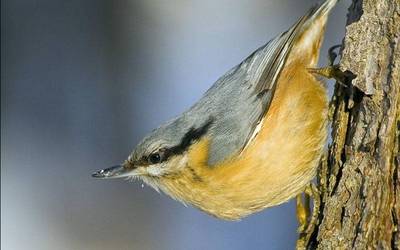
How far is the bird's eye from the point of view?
3775mm

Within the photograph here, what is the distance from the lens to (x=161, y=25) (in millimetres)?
6602

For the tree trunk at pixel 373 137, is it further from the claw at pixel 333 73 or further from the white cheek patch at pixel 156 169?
the white cheek patch at pixel 156 169

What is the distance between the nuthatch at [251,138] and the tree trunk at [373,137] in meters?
0.47

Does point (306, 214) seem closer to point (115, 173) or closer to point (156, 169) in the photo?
point (156, 169)

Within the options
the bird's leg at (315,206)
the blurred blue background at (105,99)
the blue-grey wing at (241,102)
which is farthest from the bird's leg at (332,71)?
the blurred blue background at (105,99)

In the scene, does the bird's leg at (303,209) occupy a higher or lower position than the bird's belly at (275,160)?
lower

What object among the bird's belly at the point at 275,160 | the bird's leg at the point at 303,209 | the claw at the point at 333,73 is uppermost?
the claw at the point at 333,73

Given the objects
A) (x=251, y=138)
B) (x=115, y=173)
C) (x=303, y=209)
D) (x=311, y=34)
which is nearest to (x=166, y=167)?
(x=115, y=173)

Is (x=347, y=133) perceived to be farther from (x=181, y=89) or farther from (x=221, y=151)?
(x=181, y=89)

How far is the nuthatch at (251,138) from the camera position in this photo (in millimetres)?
3658

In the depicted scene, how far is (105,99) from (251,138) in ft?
8.85

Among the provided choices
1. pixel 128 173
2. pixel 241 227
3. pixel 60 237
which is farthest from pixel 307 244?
pixel 60 237

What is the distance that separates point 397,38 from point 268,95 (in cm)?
79

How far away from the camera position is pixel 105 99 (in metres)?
6.26
